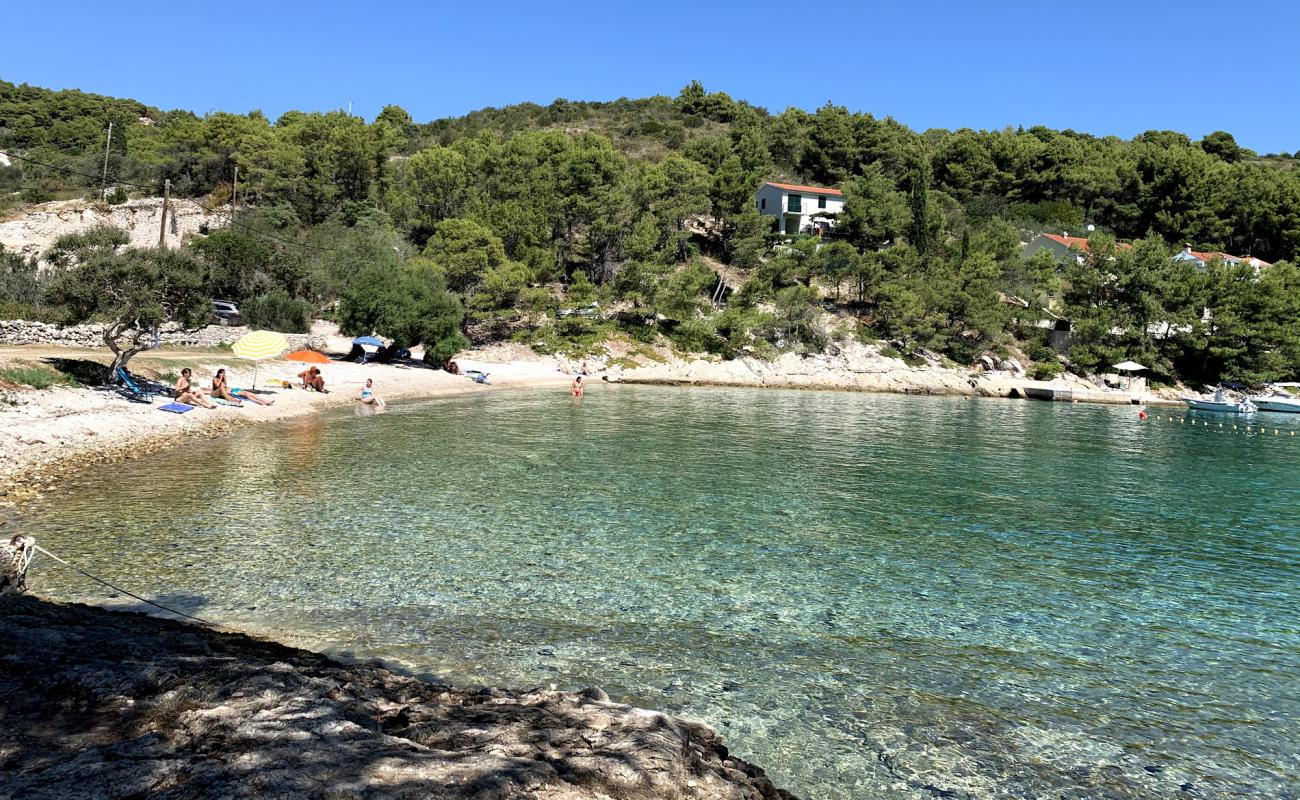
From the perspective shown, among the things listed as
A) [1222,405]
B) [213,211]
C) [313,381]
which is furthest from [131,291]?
[1222,405]

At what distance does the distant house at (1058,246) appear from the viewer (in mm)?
72381

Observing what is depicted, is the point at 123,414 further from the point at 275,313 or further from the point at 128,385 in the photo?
the point at 275,313

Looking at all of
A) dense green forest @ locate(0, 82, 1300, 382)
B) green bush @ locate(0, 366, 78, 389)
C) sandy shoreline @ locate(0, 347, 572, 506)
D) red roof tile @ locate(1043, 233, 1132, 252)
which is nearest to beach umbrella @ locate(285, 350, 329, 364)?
sandy shoreline @ locate(0, 347, 572, 506)

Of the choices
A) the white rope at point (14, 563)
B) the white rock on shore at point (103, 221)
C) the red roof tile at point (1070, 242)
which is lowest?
the white rope at point (14, 563)

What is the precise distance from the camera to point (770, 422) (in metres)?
35.3

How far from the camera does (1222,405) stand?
53125 millimetres

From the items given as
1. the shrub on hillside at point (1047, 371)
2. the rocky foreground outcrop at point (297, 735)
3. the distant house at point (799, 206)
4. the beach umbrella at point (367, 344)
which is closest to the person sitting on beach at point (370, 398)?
the beach umbrella at point (367, 344)

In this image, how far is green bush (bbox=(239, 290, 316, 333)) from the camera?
48.0 meters

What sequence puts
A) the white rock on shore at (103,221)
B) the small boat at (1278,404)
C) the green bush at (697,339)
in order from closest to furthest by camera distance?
the small boat at (1278,404) < the green bush at (697,339) < the white rock on shore at (103,221)

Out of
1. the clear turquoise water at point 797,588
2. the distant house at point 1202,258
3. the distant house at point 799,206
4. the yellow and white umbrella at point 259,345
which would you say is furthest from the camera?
the distant house at point 799,206

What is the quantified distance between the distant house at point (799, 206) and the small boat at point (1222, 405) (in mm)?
39124

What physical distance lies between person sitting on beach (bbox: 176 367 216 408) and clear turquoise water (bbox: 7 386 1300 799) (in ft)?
12.6

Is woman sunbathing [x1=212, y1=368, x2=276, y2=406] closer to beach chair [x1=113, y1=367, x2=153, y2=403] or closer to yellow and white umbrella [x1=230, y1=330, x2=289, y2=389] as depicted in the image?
yellow and white umbrella [x1=230, y1=330, x2=289, y2=389]

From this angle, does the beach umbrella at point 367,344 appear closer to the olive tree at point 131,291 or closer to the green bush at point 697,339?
the olive tree at point 131,291
